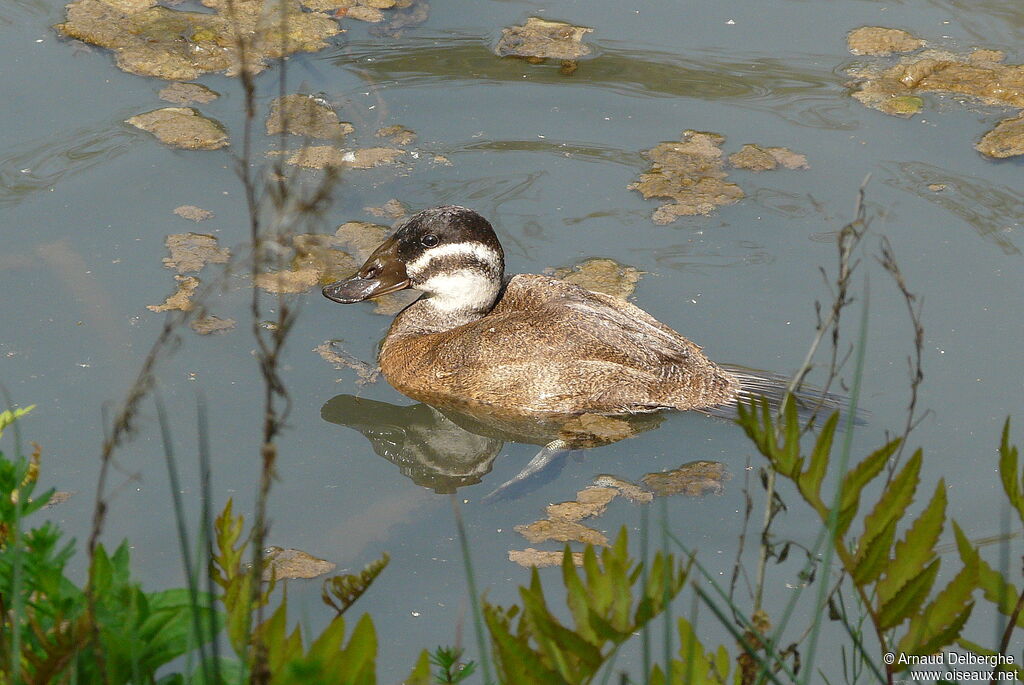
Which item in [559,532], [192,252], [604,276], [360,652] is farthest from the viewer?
[604,276]

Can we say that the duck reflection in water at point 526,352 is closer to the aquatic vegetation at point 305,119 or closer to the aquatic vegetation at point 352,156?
the aquatic vegetation at point 352,156

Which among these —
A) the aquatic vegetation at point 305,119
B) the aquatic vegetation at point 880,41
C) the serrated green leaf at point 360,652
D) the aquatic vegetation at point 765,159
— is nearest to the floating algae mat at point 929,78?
the aquatic vegetation at point 880,41

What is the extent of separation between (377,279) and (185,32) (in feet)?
10.4

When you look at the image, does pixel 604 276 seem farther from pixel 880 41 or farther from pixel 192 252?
pixel 880 41

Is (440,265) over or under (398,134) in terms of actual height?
under

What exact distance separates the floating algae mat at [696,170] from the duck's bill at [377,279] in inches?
66.6

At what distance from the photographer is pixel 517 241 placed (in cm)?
709

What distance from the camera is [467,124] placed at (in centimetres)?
790

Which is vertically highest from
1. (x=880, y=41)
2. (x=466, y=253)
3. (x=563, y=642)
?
(x=563, y=642)

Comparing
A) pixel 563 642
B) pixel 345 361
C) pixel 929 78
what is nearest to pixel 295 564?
pixel 345 361

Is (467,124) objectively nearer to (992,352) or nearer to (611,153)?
(611,153)

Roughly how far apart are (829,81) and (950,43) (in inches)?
42.8

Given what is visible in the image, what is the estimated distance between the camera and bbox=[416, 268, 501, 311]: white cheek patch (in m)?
6.29

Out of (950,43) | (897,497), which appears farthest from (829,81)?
(897,497)
